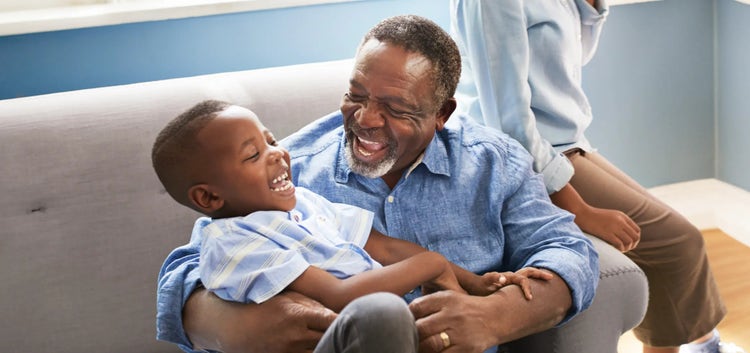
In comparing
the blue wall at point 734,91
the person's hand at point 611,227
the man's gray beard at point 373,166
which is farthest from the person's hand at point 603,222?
the blue wall at point 734,91

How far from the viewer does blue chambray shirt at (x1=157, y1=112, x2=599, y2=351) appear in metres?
1.82

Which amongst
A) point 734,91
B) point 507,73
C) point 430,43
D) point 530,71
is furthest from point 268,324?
point 734,91

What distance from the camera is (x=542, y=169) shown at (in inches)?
77.8

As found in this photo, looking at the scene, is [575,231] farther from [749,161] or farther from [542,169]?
[749,161]

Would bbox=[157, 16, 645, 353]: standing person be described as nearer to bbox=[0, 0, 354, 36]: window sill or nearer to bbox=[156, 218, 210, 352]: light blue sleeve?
bbox=[156, 218, 210, 352]: light blue sleeve

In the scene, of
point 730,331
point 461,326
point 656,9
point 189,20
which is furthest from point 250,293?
point 656,9

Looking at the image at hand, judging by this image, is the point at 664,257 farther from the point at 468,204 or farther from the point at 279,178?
the point at 279,178

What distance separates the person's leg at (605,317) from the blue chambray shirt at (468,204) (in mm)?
45

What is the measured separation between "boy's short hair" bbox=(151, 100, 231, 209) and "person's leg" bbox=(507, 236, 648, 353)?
28.1 inches

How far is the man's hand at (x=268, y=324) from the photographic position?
4.99ft

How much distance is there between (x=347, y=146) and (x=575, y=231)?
468 mm

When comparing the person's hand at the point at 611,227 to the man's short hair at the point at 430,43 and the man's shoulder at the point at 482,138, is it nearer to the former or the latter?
the man's shoulder at the point at 482,138

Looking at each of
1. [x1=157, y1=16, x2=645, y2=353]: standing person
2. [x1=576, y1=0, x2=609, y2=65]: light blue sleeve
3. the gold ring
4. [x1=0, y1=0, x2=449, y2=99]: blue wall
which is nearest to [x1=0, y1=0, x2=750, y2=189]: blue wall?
[x1=0, y1=0, x2=449, y2=99]: blue wall

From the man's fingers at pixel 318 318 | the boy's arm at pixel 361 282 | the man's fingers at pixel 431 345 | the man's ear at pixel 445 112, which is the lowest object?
the man's fingers at pixel 431 345
